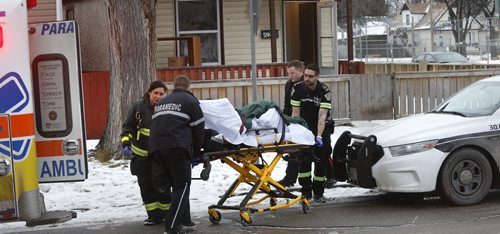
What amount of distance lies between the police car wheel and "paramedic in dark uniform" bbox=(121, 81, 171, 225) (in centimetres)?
311

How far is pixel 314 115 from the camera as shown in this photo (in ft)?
33.0

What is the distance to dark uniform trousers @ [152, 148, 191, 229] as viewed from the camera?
8.16m

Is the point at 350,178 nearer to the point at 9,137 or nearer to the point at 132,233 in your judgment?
the point at 132,233

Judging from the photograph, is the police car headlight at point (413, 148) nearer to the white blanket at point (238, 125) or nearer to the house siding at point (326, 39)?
the white blanket at point (238, 125)

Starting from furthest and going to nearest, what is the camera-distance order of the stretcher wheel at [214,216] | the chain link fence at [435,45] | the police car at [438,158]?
the chain link fence at [435,45] < the police car at [438,158] < the stretcher wheel at [214,216]

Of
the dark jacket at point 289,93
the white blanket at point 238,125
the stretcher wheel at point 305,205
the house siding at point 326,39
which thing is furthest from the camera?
the house siding at point 326,39

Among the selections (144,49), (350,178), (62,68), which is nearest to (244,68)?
(144,49)

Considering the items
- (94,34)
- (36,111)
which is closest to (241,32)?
(94,34)

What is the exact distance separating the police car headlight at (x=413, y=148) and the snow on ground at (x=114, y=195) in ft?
4.68

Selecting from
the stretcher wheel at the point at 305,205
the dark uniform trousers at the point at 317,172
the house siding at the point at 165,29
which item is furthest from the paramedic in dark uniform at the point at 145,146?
the house siding at the point at 165,29

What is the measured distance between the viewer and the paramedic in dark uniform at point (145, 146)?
8.83 metres

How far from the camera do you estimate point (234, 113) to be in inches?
336

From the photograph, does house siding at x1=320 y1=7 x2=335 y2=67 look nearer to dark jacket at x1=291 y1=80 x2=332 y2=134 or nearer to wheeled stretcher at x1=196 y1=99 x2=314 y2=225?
dark jacket at x1=291 y1=80 x2=332 y2=134

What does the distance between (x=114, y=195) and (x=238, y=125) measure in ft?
9.32
